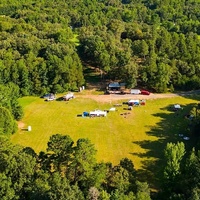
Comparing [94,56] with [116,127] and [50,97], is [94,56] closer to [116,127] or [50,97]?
[50,97]

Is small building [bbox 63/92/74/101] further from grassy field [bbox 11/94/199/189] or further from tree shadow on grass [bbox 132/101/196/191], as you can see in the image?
tree shadow on grass [bbox 132/101/196/191]

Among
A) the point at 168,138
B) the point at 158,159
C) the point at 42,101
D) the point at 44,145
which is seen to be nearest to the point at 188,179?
the point at 158,159

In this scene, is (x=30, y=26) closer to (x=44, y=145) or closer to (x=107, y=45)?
(x=107, y=45)

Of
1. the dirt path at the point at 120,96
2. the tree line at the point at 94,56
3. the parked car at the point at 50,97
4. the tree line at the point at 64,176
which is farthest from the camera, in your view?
the tree line at the point at 94,56

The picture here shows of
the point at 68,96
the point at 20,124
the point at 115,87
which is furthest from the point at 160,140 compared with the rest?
the point at 20,124

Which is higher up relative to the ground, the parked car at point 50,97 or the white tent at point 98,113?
the parked car at point 50,97

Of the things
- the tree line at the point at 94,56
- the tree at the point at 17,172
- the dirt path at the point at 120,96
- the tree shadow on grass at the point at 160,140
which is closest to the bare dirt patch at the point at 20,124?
the tree line at the point at 94,56

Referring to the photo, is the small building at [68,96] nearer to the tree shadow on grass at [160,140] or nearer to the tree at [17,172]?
the tree shadow on grass at [160,140]

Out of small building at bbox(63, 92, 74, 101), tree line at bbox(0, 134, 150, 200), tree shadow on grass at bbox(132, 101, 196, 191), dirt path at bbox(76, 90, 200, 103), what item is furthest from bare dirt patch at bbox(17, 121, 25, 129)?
tree shadow on grass at bbox(132, 101, 196, 191)
